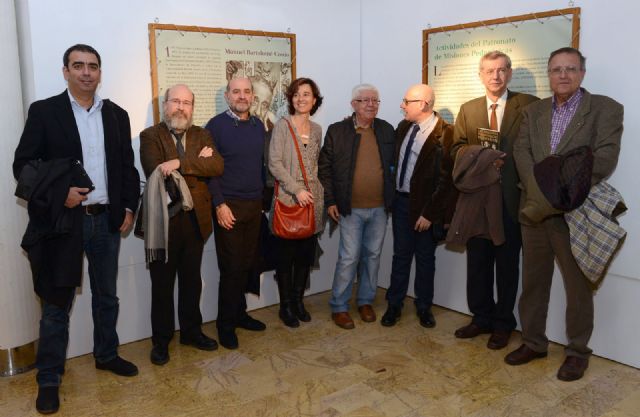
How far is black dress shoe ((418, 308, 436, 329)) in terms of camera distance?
13.3ft

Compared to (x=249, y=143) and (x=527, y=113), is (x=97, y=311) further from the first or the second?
(x=527, y=113)

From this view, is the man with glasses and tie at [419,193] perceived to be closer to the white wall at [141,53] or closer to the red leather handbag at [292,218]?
the red leather handbag at [292,218]

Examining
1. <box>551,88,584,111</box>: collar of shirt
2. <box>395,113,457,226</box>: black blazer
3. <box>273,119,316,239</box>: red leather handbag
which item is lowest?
<box>273,119,316,239</box>: red leather handbag

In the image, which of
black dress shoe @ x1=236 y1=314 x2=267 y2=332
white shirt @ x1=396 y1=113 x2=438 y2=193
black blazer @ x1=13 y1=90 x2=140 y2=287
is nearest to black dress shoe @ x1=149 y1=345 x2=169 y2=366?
black dress shoe @ x1=236 y1=314 x2=267 y2=332

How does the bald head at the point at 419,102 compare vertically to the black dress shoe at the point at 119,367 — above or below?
above

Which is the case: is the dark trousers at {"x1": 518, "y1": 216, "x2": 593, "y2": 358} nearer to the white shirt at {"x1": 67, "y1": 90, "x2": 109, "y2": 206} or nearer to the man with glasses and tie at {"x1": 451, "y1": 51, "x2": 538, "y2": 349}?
the man with glasses and tie at {"x1": 451, "y1": 51, "x2": 538, "y2": 349}

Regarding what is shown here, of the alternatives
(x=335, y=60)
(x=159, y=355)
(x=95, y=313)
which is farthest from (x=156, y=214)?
(x=335, y=60)

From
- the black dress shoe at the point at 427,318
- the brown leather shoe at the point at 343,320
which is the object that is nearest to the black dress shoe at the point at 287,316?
the brown leather shoe at the point at 343,320

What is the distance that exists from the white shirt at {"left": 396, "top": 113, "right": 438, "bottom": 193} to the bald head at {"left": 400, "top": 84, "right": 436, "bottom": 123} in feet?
0.14

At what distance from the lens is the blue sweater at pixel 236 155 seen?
362cm

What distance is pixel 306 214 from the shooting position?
3.81 metres

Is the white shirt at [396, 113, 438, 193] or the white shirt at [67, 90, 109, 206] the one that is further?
the white shirt at [396, 113, 438, 193]

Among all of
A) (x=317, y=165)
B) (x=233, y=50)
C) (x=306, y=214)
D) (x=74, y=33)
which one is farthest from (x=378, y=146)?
(x=74, y=33)

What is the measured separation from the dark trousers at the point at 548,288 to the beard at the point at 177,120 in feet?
6.71
